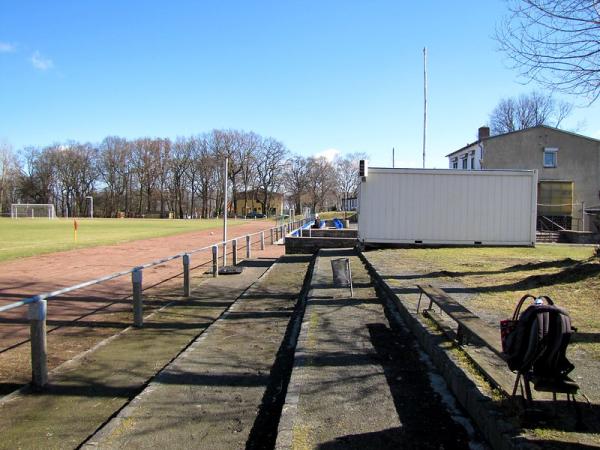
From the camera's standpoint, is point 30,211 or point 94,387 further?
point 30,211

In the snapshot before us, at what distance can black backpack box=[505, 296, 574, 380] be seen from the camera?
9.88ft

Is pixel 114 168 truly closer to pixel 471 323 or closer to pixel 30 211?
pixel 30 211

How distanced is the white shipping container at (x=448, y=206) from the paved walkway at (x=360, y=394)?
467 inches

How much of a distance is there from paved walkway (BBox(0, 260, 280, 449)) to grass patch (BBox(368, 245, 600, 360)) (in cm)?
412

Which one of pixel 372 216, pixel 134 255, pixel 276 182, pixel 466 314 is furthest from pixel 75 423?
pixel 276 182

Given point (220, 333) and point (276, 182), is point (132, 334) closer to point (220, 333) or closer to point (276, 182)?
point (220, 333)

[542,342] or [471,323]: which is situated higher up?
[542,342]

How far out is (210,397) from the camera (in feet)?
15.9

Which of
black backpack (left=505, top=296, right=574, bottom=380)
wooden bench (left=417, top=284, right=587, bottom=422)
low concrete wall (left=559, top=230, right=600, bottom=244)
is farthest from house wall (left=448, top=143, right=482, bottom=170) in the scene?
black backpack (left=505, top=296, right=574, bottom=380)

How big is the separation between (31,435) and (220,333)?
3.37 m

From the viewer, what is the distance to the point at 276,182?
108500mm

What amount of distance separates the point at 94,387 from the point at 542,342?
4.32 metres

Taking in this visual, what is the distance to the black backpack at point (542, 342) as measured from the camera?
301 centimetres

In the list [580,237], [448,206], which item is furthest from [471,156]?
[448,206]
